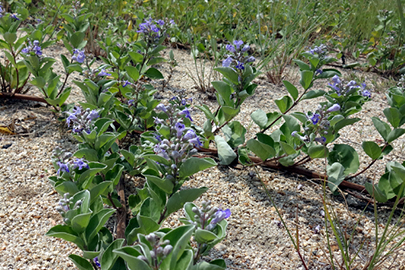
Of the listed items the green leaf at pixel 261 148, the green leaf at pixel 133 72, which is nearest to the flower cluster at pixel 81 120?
the green leaf at pixel 133 72

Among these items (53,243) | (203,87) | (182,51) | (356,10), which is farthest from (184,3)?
(53,243)

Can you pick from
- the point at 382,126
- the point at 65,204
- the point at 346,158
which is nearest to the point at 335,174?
the point at 346,158

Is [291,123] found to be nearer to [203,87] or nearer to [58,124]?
[203,87]

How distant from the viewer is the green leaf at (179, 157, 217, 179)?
4.09 ft

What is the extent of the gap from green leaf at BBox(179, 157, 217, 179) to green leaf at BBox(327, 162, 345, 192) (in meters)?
0.90

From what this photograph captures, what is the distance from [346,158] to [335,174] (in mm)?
145

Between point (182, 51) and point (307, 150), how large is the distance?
8.38 ft

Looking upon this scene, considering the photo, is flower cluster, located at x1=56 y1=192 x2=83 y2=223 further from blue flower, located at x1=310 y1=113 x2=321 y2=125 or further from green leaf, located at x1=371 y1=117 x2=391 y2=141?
green leaf, located at x1=371 y1=117 x2=391 y2=141

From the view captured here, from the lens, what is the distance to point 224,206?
74.0 inches

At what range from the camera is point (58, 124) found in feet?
7.82

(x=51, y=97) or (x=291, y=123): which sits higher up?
(x=291, y=123)

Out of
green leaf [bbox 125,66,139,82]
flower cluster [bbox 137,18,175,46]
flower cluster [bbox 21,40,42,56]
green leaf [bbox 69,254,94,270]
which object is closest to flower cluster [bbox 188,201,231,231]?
green leaf [bbox 69,254,94,270]

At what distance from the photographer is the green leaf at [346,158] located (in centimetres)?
190

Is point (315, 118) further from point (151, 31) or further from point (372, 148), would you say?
point (151, 31)
